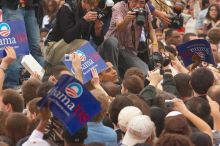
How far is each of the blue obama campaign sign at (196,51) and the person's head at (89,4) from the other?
4.20 feet

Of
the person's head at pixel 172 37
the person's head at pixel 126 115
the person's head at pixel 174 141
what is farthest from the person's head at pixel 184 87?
the person's head at pixel 172 37

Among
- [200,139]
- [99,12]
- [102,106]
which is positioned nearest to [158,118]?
[102,106]

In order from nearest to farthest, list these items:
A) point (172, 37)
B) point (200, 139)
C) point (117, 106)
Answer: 1. point (200, 139)
2. point (117, 106)
3. point (172, 37)

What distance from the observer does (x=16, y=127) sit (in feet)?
24.9

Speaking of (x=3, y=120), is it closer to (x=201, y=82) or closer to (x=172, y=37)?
(x=201, y=82)

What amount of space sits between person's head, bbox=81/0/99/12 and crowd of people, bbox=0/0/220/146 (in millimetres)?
19

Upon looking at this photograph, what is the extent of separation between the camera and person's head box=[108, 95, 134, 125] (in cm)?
805

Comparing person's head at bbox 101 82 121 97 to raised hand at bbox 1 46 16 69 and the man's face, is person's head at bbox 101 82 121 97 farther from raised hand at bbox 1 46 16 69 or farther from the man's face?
the man's face

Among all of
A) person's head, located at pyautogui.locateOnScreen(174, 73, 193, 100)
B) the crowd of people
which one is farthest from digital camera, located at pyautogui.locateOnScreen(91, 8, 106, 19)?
person's head, located at pyautogui.locateOnScreen(174, 73, 193, 100)

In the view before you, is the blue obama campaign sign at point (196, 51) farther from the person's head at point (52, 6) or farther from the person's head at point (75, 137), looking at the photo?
the person's head at point (52, 6)

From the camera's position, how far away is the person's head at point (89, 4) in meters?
11.4

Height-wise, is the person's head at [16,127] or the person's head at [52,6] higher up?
the person's head at [16,127]

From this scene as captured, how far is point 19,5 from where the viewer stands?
456 inches

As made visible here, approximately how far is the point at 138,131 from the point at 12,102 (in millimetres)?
1679
